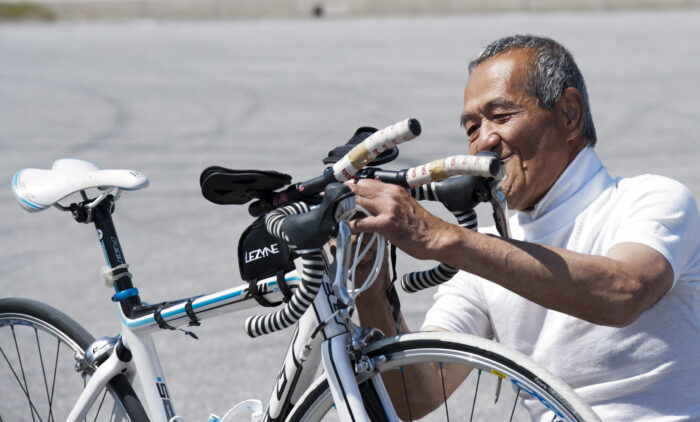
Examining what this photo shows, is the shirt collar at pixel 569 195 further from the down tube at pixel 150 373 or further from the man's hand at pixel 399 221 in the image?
the down tube at pixel 150 373

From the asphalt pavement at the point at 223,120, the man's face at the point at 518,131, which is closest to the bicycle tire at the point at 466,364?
the man's face at the point at 518,131

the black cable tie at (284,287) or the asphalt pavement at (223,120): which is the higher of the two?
the asphalt pavement at (223,120)

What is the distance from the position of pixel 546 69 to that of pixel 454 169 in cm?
70

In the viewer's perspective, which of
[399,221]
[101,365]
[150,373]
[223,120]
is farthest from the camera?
[223,120]

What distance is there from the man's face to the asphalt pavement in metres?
2.01

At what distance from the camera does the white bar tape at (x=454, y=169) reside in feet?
5.04

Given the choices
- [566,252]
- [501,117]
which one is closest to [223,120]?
[501,117]

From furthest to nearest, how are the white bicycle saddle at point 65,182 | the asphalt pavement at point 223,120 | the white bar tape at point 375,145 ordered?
1. the asphalt pavement at point 223,120
2. the white bicycle saddle at point 65,182
3. the white bar tape at point 375,145

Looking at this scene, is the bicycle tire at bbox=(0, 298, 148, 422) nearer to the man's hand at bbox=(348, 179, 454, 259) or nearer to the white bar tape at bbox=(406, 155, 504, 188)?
the man's hand at bbox=(348, 179, 454, 259)

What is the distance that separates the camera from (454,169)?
5.12ft

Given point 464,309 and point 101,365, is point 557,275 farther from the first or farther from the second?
point 101,365

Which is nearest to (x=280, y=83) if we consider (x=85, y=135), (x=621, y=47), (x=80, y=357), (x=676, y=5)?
(x=85, y=135)

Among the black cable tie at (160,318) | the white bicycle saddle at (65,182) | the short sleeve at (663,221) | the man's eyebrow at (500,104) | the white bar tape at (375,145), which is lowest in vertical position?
the short sleeve at (663,221)

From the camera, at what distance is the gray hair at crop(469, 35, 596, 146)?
6.98ft
